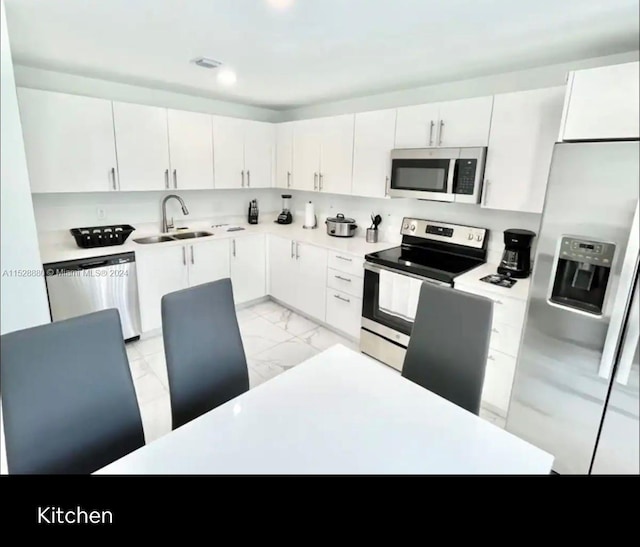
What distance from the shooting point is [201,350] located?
150 cm

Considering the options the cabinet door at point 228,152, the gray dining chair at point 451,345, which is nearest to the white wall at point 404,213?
the cabinet door at point 228,152

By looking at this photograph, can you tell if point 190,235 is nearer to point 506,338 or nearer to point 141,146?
point 141,146

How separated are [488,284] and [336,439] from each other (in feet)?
4.91

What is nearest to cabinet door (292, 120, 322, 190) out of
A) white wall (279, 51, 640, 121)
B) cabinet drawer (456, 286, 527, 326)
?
white wall (279, 51, 640, 121)

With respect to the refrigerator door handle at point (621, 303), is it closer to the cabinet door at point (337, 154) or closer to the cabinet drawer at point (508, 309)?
the cabinet drawer at point (508, 309)

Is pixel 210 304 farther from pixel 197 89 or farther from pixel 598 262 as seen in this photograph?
pixel 197 89

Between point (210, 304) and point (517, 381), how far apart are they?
1.59m

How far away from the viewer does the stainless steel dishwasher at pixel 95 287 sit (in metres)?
2.54

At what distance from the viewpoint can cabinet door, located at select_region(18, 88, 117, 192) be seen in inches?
98.8

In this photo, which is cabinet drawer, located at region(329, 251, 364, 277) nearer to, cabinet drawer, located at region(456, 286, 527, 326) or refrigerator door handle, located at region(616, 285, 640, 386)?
cabinet drawer, located at region(456, 286, 527, 326)

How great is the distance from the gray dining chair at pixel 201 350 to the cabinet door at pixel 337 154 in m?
2.00

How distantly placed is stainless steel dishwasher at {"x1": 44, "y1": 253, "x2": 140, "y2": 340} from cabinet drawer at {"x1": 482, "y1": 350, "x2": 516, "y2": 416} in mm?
2487

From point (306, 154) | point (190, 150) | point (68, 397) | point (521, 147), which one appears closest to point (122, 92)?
point (190, 150)
